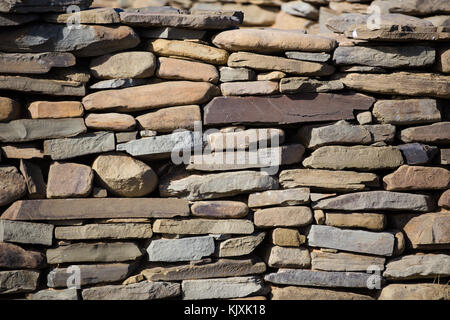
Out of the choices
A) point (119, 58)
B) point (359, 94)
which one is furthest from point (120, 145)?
point (359, 94)

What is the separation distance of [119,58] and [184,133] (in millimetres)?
610

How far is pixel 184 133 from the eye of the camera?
309cm

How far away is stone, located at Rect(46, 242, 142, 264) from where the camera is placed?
3025 mm

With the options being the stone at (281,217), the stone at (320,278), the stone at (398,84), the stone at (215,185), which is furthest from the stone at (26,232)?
the stone at (398,84)

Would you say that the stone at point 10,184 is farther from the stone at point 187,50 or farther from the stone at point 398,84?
the stone at point 398,84

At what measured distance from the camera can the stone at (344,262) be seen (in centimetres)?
319

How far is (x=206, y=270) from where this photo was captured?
313 cm

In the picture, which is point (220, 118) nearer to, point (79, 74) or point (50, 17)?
point (79, 74)

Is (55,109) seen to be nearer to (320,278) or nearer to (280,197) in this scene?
(280,197)

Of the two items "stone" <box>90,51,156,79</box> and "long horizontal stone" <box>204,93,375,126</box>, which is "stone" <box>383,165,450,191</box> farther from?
"stone" <box>90,51,156,79</box>

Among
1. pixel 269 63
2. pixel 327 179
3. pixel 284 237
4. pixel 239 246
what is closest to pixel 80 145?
pixel 239 246

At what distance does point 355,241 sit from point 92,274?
1.65 meters

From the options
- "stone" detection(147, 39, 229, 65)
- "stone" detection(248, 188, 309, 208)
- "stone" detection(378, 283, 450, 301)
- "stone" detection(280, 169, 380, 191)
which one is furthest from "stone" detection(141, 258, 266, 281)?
"stone" detection(147, 39, 229, 65)

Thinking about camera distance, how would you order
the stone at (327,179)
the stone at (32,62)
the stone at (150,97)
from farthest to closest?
the stone at (327,179) < the stone at (150,97) < the stone at (32,62)
